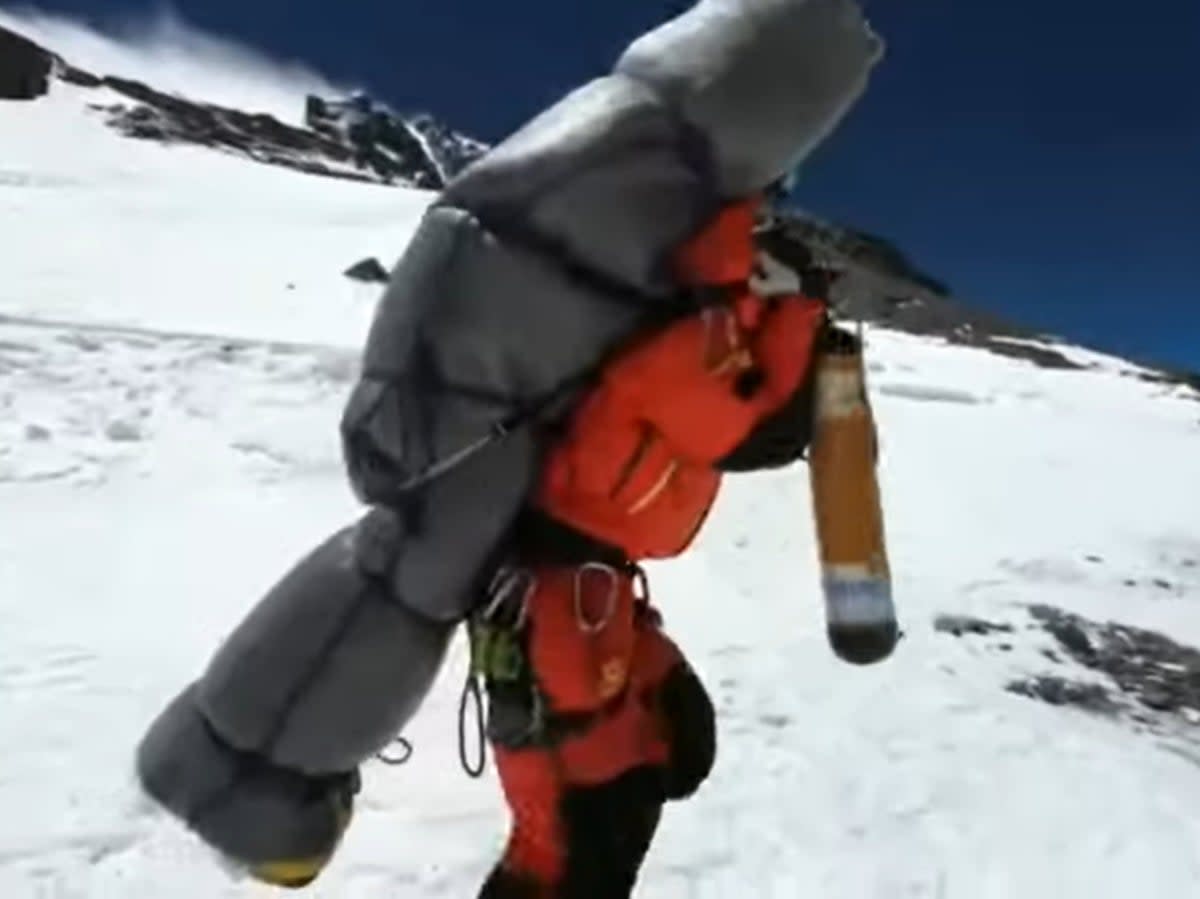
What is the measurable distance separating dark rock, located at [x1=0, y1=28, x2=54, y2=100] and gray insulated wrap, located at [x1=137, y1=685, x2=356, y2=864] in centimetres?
4779

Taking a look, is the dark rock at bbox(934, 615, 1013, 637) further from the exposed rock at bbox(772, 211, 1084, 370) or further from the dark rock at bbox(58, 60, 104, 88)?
the dark rock at bbox(58, 60, 104, 88)

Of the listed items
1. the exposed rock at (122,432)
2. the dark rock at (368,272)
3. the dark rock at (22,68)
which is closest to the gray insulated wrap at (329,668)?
the exposed rock at (122,432)

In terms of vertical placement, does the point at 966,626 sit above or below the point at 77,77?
above


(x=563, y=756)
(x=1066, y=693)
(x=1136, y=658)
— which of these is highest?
(x=563, y=756)

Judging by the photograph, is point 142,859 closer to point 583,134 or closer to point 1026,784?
point 583,134

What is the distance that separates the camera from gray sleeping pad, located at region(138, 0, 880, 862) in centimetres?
247

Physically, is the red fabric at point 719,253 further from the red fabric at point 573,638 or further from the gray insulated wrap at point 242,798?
the gray insulated wrap at point 242,798

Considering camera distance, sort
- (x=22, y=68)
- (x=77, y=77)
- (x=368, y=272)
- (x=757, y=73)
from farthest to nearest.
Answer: (x=77, y=77) < (x=22, y=68) < (x=368, y=272) < (x=757, y=73)

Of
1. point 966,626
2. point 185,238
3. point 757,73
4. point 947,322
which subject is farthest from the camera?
point 947,322

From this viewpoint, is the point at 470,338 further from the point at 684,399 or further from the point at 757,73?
the point at 757,73

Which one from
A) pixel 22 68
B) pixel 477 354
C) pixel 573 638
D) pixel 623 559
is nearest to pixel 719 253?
pixel 477 354

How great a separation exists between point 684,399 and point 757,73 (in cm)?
53

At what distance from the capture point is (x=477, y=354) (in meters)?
2.47

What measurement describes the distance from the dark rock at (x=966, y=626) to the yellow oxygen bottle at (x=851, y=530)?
5473 mm
